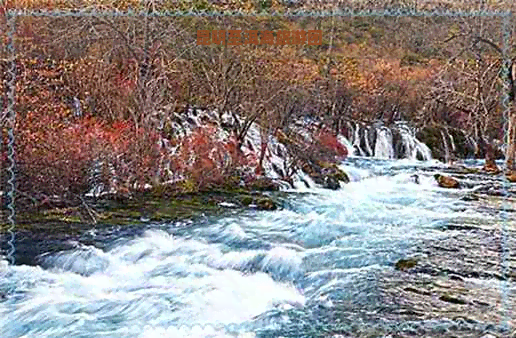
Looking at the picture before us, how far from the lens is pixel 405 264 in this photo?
6.80 meters

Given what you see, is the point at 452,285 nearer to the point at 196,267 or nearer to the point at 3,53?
the point at 196,267

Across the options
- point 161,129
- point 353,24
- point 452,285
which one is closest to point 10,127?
point 161,129

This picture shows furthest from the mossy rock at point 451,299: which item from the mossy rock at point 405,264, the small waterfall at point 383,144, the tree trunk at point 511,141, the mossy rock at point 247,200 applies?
the small waterfall at point 383,144

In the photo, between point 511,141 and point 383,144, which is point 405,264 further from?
point 383,144

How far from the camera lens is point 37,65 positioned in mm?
10312

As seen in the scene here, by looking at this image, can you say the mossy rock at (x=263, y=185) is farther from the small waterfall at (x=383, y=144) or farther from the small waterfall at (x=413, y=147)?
the small waterfall at (x=413, y=147)

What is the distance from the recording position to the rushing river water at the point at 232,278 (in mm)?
5020

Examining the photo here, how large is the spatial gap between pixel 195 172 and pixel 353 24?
18926 millimetres

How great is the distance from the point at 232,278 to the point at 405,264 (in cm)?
217

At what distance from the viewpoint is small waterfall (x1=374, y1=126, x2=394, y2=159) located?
18469 millimetres

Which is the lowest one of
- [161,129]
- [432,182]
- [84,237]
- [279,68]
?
[432,182]

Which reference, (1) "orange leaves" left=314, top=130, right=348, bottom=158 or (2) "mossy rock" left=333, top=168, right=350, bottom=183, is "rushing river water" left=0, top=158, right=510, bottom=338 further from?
(1) "orange leaves" left=314, top=130, right=348, bottom=158

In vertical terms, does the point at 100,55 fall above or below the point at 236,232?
above

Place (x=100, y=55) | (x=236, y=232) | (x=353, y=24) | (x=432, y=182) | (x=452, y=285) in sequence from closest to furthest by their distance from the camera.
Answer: (x=452, y=285) < (x=236, y=232) < (x=100, y=55) < (x=432, y=182) < (x=353, y=24)
